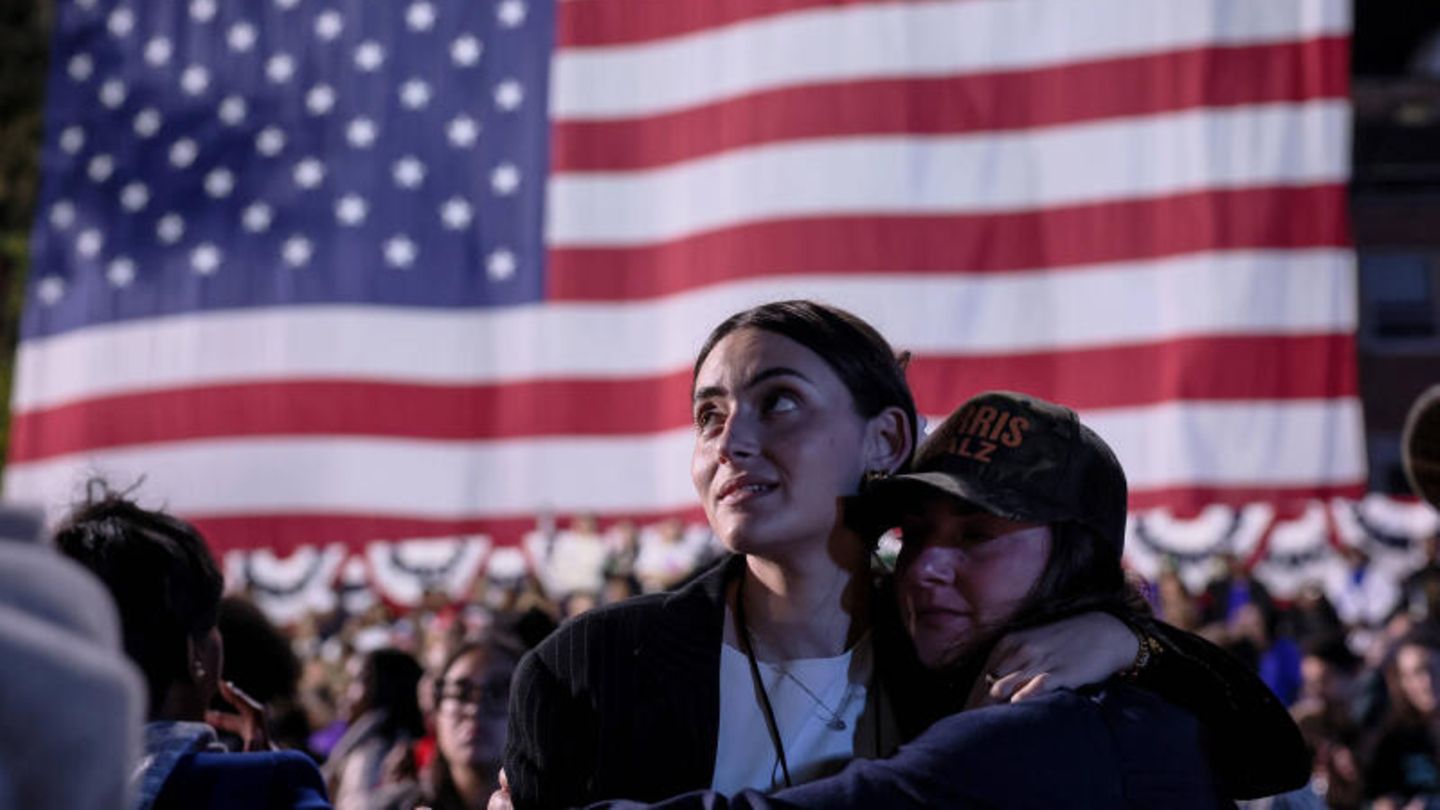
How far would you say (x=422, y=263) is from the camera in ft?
39.9

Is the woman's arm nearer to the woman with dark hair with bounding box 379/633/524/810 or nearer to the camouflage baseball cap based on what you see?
the camouflage baseball cap

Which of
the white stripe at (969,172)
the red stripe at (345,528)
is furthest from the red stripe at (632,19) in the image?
the red stripe at (345,528)

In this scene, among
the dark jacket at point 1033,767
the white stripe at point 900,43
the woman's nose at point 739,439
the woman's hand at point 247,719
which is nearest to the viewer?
the dark jacket at point 1033,767

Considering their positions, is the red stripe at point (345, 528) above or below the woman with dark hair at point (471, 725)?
below

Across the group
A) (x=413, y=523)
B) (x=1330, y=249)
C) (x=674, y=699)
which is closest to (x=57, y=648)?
(x=674, y=699)

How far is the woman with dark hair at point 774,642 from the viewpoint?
2.22m

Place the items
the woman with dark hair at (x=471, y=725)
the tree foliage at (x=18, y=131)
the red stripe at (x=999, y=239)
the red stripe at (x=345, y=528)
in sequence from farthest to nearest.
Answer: the tree foliage at (x=18, y=131), the red stripe at (x=345, y=528), the red stripe at (x=999, y=239), the woman with dark hair at (x=471, y=725)

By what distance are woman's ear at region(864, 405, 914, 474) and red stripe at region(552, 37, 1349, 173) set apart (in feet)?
28.5

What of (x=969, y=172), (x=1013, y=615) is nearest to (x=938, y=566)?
(x=1013, y=615)

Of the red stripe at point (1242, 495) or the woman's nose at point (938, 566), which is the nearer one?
the woman's nose at point (938, 566)

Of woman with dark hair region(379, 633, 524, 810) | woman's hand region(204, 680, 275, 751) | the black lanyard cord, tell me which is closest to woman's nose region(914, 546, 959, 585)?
the black lanyard cord

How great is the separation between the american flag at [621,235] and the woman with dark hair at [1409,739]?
3.49 metres

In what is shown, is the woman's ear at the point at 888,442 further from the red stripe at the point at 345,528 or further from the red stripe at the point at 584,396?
the red stripe at the point at 345,528

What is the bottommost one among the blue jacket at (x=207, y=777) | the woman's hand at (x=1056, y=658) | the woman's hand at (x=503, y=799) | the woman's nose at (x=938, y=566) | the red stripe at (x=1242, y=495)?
the red stripe at (x=1242, y=495)
